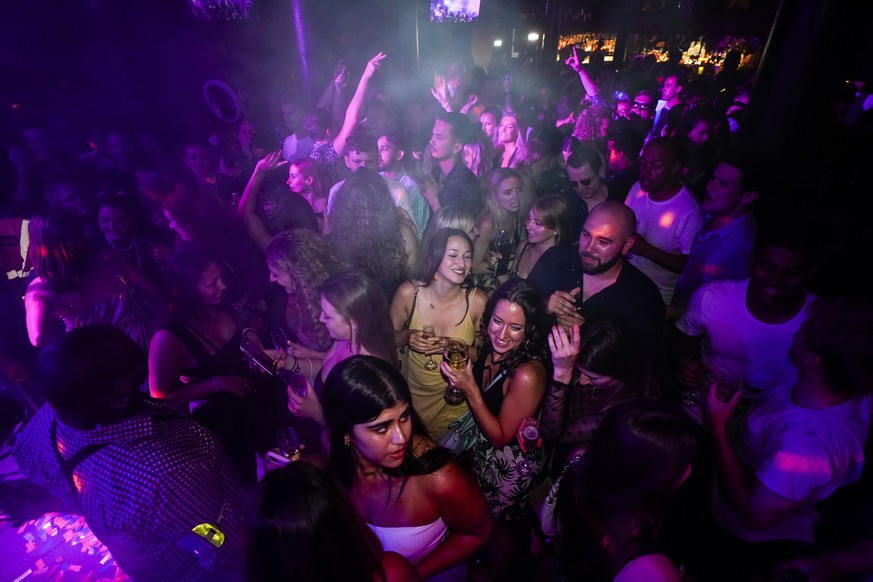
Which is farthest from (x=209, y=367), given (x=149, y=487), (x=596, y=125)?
(x=596, y=125)

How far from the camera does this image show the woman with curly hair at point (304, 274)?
279 cm

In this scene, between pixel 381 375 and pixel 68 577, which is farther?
pixel 68 577

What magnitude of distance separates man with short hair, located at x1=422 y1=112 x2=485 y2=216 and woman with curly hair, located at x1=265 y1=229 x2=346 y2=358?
1600 mm

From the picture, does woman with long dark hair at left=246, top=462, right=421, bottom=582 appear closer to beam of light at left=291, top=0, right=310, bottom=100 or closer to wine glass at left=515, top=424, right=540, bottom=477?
wine glass at left=515, top=424, right=540, bottom=477

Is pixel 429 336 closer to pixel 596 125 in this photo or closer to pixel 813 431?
pixel 813 431

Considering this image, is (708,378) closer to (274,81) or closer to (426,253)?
(426,253)

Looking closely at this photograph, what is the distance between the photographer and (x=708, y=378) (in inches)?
92.6

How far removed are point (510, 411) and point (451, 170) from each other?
3.51 meters

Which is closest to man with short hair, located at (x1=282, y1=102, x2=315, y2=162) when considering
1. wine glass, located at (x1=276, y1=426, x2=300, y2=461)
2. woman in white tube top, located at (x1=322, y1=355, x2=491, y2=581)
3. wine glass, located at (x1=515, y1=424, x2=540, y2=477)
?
wine glass, located at (x1=276, y1=426, x2=300, y2=461)

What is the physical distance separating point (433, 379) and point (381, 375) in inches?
40.0

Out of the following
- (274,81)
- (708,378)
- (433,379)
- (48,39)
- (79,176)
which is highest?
(48,39)

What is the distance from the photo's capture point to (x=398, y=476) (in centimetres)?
170

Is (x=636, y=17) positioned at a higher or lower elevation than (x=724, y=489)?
higher

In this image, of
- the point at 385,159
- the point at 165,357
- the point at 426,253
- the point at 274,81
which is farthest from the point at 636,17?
the point at 165,357
